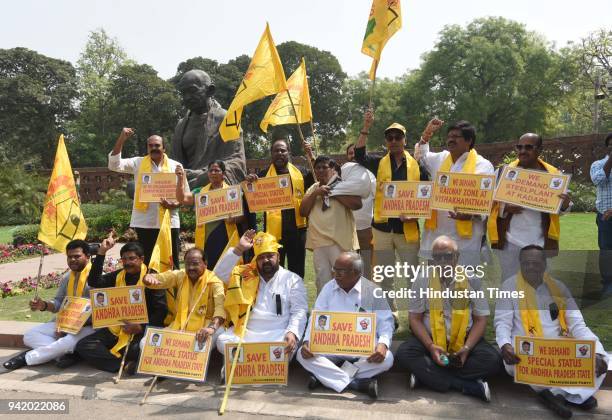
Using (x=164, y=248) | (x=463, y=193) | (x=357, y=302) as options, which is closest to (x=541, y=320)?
(x=463, y=193)

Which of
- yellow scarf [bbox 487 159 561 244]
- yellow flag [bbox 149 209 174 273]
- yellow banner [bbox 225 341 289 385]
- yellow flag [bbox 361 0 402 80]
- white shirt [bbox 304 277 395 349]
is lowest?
yellow banner [bbox 225 341 289 385]

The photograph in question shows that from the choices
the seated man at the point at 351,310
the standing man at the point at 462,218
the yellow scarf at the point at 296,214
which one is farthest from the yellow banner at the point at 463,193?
the yellow scarf at the point at 296,214

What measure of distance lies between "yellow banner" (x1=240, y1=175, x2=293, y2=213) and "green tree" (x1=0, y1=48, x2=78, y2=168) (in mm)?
35387

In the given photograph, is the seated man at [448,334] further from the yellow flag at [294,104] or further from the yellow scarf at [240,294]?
the yellow flag at [294,104]

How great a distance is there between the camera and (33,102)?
130 feet

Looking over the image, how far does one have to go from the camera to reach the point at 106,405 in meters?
3.70

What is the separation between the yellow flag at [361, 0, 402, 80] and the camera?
190 inches

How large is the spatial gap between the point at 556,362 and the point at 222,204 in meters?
3.06

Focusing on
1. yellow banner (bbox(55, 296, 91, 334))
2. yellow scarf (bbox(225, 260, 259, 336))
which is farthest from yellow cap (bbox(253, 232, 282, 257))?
yellow banner (bbox(55, 296, 91, 334))

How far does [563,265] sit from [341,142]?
3281 cm

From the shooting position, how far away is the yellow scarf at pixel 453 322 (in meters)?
3.87

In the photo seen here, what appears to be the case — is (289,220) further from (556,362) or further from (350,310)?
(556,362)

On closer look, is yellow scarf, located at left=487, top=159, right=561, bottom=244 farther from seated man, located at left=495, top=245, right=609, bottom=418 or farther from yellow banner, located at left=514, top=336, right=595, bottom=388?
yellow banner, located at left=514, top=336, right=595, bottom=388

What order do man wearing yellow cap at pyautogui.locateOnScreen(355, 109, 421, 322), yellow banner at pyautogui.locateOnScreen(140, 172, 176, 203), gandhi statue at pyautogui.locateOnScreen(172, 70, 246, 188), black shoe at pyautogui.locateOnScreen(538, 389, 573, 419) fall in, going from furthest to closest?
gandhi statue at pyautogui.locateOnScreen(172, 70, 246, 188), yellow banner at pyautogui.locateOnScreen(140, 172, 176, 203), man wearing yellow cap at pyautogui.locateOnScreen(355, 109, 421, 322), black shoe at pyautogui.locateOnScreen(538, 389, 573, 419)
